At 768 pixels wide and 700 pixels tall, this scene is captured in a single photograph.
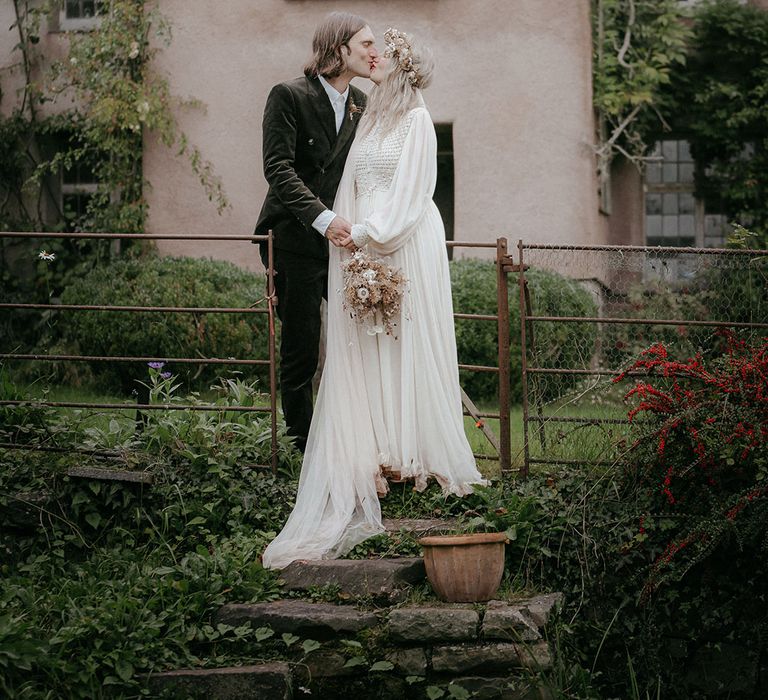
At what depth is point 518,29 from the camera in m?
10.6

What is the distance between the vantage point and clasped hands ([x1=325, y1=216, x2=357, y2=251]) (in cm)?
539

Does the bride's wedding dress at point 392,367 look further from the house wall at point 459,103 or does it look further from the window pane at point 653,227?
the window pane at point 653,227

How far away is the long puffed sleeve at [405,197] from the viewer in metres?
5.34

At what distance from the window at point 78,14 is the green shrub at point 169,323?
3653mm

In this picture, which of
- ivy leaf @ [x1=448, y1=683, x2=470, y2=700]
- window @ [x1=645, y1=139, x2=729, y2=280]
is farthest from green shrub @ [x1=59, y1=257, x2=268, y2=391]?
window @ [x1=645, y1=139, x2=729, y2=280]

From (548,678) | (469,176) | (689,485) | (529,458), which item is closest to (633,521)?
(689,485)

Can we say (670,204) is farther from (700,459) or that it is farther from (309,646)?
(309,646)

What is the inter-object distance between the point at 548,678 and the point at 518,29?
24.9ft

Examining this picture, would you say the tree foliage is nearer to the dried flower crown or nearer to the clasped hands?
the dried flower crown

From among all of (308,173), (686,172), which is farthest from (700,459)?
(686,172)

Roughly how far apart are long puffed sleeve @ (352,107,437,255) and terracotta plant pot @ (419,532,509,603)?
59.1 inches

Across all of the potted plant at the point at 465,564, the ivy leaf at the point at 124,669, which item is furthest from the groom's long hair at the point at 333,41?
the ivy leaf at the point at 124,669

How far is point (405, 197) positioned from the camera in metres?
5.35

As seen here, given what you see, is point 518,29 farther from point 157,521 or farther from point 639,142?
point 157,521
